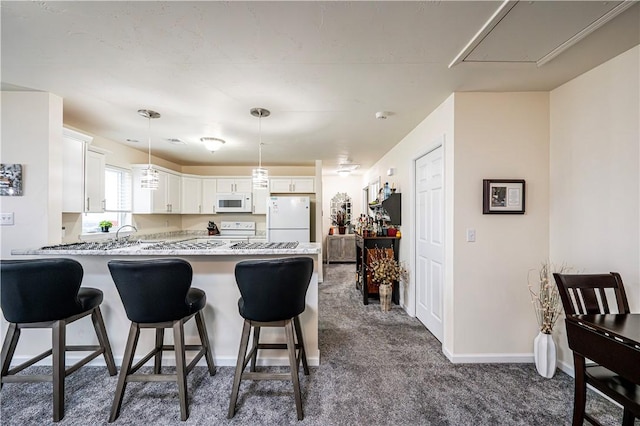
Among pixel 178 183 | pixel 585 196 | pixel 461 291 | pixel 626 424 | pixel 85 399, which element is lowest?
pixel 85 399

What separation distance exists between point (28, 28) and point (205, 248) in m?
1.68

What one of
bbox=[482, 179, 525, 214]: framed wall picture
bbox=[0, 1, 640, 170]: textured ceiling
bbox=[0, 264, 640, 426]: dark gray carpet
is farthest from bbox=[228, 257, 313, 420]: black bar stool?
bbox=[482, 179, 525, 214]: framed wall picture

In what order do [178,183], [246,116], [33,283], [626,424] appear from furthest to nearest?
[178,183], [246,116], [33,283], [626,424]

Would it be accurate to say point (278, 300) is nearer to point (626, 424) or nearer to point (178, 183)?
point (626, 424)

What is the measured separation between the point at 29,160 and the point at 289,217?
3412 mm

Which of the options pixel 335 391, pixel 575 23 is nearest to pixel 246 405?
pixel 335 391

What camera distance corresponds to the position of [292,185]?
215 inches

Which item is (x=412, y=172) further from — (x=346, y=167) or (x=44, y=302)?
(x=44, y=302)

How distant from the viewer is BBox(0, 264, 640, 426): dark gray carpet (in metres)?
1.75

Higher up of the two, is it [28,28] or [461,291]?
[28,28]

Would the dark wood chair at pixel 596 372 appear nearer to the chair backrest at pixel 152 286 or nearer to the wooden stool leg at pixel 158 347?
the chair backrest at pixel 152 286

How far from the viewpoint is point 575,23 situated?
1.50 metres

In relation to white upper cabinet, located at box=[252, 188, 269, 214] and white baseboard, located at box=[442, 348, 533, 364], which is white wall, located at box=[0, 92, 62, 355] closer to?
white upper cabinet, located at box=[252, 188, 269, 214]

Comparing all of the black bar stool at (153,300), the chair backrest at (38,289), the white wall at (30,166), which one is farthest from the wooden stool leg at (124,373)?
the white wall at (30,166)
